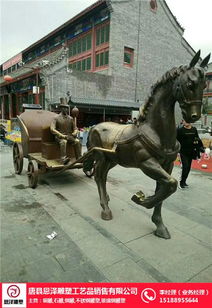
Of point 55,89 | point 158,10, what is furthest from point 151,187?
point 158,10

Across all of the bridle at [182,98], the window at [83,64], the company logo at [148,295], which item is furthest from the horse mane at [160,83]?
the window at [83,64]

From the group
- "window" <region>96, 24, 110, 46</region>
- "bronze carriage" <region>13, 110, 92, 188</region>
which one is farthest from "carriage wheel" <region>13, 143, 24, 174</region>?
"window" <region>96, 24, 110, 46</region>

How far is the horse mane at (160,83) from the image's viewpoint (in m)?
2.42

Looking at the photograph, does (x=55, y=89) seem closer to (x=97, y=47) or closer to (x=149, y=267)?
(x=97, y=47)

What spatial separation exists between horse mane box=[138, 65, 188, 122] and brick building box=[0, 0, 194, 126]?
37.8 ft

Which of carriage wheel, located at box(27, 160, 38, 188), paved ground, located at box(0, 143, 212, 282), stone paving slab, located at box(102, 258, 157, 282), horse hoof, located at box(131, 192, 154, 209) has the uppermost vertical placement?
horse hoof, located at box(131, 192, 154, 209)

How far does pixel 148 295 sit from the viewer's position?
6.82 ft

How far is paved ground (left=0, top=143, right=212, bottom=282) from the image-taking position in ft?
7.78

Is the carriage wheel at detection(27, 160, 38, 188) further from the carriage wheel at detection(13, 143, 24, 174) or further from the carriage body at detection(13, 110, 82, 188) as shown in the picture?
the carriage wheel at detection(13, 143, 24, 174)

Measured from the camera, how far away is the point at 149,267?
8.07ft

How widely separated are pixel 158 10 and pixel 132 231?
23.2 m

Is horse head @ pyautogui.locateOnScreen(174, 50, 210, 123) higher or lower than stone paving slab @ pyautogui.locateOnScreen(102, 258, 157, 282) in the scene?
higher

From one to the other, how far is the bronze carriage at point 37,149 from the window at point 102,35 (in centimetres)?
1409

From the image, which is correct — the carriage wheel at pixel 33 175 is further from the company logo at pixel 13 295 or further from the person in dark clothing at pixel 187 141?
the person in dark clothing at pixel 187 141
